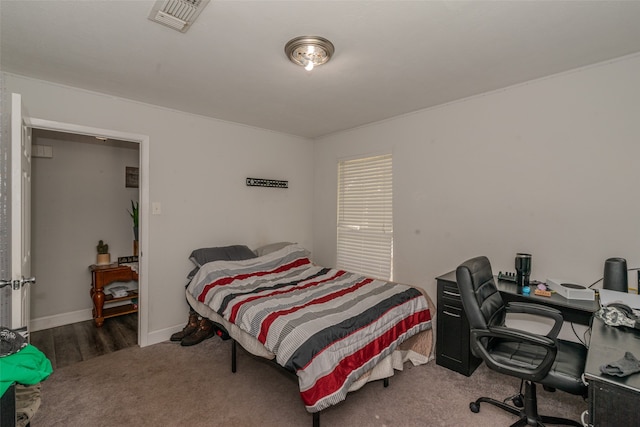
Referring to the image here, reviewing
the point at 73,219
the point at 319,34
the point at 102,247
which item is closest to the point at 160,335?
the point at 102,247

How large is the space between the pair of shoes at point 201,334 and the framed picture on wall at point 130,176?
2.22 m

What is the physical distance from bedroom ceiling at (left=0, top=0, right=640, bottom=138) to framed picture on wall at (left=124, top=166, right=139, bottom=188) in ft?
5.01

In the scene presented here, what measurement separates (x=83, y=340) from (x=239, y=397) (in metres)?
2.15

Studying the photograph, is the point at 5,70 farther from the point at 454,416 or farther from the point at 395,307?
the point at 454,416

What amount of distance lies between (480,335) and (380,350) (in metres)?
0.68

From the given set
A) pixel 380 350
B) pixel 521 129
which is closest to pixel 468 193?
pixel 521 129

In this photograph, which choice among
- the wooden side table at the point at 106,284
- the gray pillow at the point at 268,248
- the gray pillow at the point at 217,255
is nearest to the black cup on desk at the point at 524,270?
the gray pillow at the point at 268,248

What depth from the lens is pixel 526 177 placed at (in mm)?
2549

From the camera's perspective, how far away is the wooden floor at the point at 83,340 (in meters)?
2.84

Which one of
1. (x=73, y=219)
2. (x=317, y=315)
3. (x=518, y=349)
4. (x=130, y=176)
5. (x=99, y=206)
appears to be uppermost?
(x=130, y=176)

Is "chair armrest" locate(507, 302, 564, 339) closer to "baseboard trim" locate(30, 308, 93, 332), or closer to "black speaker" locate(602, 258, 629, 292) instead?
"black speaker" locate(602, 258, 629, 292)

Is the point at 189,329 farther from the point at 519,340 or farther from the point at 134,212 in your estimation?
the point at 519,340

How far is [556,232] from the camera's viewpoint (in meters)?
2.40

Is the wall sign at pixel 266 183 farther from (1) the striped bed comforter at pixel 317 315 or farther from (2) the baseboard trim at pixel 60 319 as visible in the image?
(2) the baseboard trim at pixel 60 319
